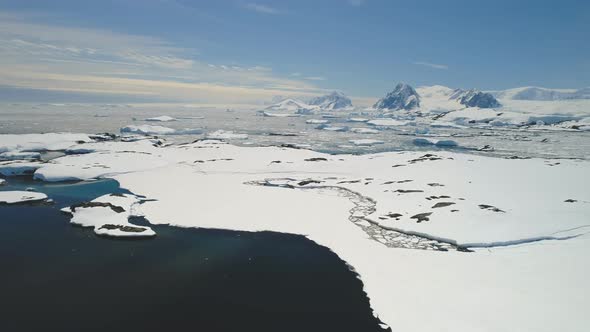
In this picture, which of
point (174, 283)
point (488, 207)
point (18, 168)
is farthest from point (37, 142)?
point (488, 207)

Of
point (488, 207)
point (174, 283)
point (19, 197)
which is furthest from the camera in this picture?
point (19, 197)

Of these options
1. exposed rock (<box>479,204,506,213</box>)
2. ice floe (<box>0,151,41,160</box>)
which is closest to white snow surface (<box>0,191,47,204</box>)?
ice floe (<box>0,151,41,160</box>)

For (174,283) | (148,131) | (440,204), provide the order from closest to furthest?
(174,283) → (440,204) → (148,131)

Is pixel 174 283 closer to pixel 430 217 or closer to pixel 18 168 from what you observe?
pixel 430 217

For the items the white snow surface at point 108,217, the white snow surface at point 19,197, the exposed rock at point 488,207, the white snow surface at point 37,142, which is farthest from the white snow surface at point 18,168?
the exposed rock at point 488,207

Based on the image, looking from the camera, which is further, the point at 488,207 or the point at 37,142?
the point at 37,142

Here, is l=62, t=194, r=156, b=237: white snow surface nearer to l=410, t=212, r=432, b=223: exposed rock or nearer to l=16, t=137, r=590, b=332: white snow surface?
l=16, t=137, r=590, b=332: white snow surface
